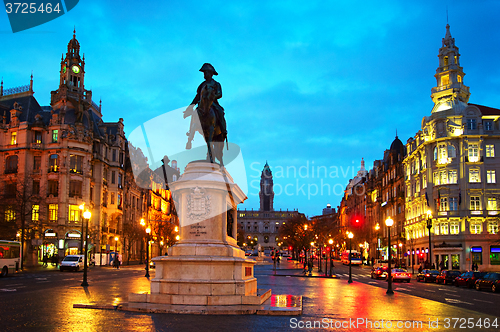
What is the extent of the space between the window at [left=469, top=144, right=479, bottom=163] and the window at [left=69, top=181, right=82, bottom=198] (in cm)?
5660

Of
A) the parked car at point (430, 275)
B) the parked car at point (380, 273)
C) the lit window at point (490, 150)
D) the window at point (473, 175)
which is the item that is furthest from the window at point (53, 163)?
the lit window at point (490, 150)

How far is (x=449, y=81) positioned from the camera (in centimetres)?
7306

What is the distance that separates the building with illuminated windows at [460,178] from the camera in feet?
217

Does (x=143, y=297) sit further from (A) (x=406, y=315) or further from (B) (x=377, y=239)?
(B) (x=377, y=239)

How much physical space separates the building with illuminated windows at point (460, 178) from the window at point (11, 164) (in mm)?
60871

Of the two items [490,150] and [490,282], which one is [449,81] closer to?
[490,150]

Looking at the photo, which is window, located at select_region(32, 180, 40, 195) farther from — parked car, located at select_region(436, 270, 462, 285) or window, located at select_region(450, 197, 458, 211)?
window, located at select_region(450, 197, 458, 211)

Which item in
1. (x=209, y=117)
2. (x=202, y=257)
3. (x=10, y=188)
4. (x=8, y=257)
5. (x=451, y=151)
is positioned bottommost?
(x=8, y=257)

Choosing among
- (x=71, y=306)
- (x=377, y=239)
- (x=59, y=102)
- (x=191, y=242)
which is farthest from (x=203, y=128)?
(x=377, y=239)

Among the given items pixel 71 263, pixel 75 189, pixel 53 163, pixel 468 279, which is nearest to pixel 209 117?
pixel 468 279

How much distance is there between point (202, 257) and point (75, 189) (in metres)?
62.4

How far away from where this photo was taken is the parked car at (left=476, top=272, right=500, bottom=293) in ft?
107

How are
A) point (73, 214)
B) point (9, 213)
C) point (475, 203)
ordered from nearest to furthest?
point (9, 213)
point (475, 203)
point (73, 214)

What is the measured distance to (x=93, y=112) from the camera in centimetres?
8938
